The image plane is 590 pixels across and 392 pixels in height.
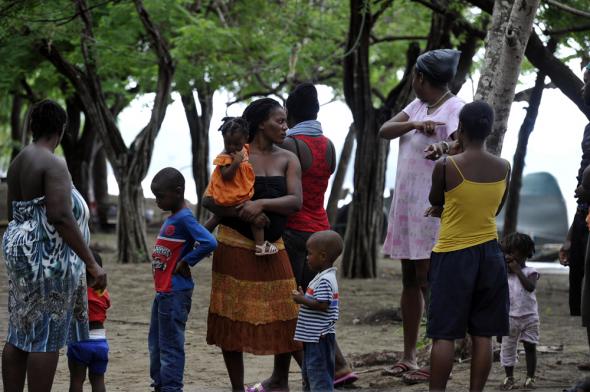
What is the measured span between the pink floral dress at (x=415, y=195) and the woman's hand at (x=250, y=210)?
106 cm

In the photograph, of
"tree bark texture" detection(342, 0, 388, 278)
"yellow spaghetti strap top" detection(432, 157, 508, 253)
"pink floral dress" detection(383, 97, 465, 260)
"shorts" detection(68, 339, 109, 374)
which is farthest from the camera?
"tree bark texture" detection(342, 0, 388, 278)

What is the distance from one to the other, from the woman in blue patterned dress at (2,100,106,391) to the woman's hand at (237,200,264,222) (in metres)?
0.99

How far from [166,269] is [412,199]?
1.72 meters

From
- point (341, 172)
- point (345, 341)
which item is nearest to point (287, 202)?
point (345, 341)

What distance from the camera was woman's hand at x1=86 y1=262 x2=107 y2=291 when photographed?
5507 millimetres

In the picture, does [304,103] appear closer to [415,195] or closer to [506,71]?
[415,195]

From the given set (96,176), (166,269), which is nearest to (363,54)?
(166,269)

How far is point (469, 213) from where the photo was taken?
18.7ft

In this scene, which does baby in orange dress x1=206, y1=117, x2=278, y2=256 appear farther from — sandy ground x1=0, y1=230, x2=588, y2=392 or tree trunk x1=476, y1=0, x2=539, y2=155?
tree trunk x1=476, y1=0, x2=539, y2=155

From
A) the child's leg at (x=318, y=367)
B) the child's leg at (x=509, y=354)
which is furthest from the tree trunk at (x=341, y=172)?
the child's leg at (x=318, y=367)

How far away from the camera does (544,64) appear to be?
1184 cm

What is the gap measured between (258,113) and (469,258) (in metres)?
1.58

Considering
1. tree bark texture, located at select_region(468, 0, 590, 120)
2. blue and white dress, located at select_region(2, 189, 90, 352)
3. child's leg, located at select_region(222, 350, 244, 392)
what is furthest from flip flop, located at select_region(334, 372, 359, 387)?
tree bark texture, located at select_region(468, 0, 590, 120)

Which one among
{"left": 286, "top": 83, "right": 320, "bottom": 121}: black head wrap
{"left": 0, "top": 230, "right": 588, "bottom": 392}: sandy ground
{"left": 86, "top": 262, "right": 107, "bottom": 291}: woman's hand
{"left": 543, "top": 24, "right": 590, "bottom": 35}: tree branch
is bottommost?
{"left": 0, "top": 230, "right": 588, "bottom": 392}: sandy ground
